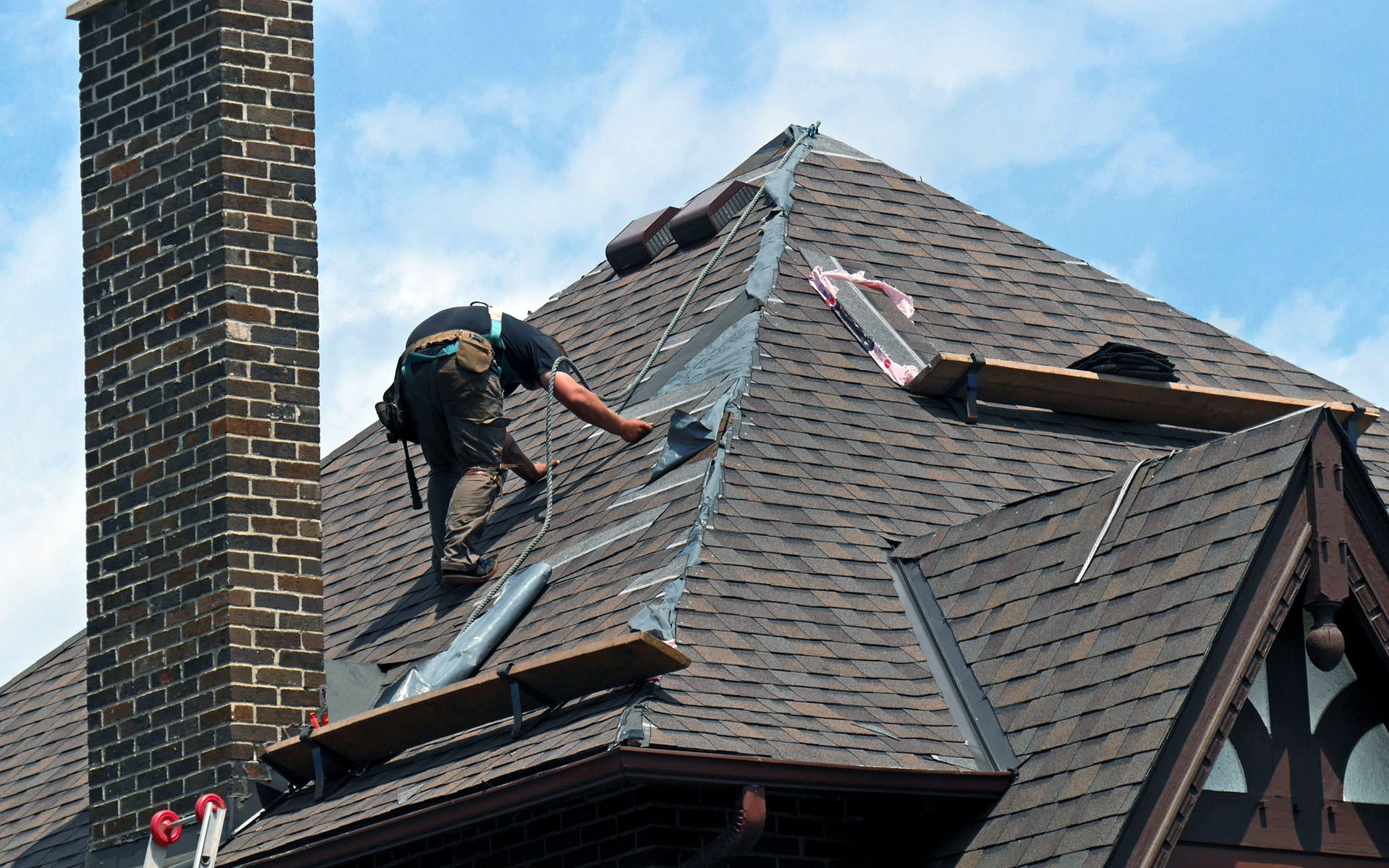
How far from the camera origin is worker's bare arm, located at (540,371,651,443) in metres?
11.7

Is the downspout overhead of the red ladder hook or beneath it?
beneath

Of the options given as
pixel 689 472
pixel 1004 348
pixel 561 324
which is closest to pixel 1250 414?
pixel 1004 348

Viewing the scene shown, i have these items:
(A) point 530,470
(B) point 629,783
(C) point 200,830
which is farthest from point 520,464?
(B) point 629,783

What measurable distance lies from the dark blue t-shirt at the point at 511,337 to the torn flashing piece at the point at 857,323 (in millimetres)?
1791

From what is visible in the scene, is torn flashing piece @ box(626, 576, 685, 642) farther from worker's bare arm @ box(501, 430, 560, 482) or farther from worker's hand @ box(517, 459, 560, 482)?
worker's hand @ box(517, 459, 560, 482)

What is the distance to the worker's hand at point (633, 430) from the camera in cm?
1188

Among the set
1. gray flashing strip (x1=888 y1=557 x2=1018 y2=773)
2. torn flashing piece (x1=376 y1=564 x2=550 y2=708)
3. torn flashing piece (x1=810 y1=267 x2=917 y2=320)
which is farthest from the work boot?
torn flashing piece (x1=810 y1=267 x2=917 y2=320)

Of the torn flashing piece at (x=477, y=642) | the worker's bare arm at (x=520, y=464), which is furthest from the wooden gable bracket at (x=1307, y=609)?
the worker's bare arm at (x=520, y=464)

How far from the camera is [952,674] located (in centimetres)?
1024

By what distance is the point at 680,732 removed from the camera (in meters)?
8.74

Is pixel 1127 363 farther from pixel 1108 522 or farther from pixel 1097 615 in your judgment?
pixel 1097 615

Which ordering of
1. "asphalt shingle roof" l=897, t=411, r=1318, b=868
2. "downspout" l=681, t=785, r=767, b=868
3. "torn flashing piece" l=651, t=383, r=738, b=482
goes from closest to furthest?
"downspout" l=681, t=785, r=767, b=868 < "asphalt shingle roof" l=897, t=411, r=1318, b=868 < "torn flashing piece" l=651, t=383, r=738, b=482

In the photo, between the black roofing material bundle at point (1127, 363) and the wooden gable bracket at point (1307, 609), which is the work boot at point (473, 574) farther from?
the wooden gable bracket at point (1307, 609)

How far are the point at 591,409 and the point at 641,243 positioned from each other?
357 centimetres
